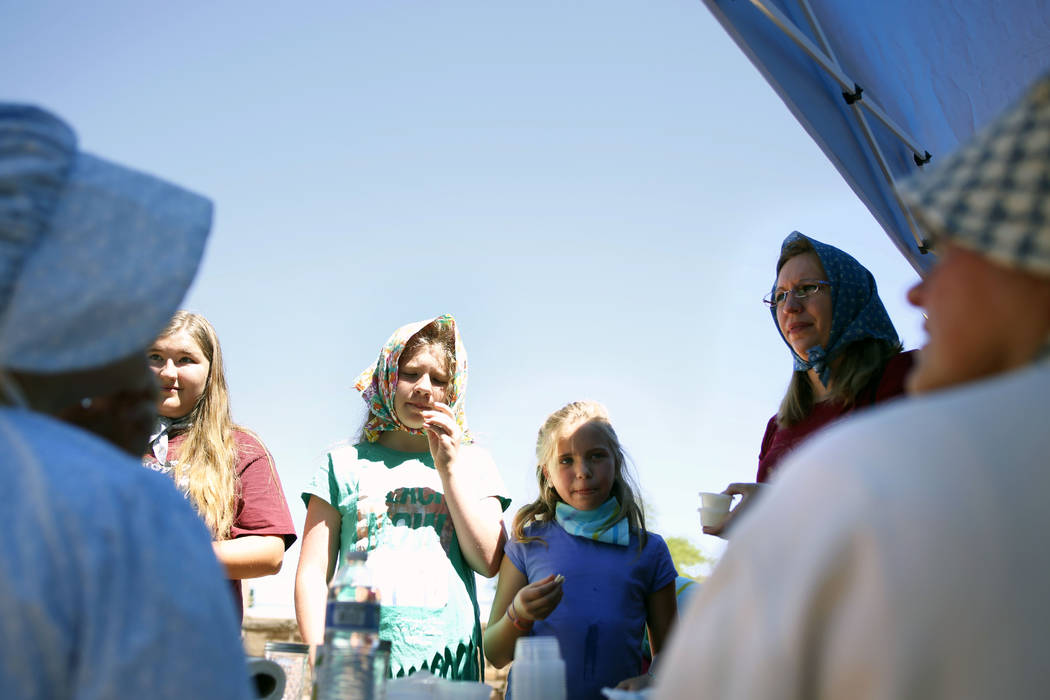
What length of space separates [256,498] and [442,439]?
798 millimetres

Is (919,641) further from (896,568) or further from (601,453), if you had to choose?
(601,453)

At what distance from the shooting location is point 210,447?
3.11 m

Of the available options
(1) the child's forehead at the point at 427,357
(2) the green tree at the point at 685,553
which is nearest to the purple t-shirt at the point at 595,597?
(1) the child's forehead at the point at 427,357

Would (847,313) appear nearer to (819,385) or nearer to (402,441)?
(819,385)

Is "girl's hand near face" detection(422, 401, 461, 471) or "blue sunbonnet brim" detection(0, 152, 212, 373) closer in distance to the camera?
"blue sunbonnet brim" detection(0, 152, 212, 373)

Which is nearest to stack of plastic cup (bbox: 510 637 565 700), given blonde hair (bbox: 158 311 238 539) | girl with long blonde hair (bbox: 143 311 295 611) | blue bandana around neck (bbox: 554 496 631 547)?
blue bandana around neck (bbox: 554 496 631 547)

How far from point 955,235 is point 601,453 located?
2429mm

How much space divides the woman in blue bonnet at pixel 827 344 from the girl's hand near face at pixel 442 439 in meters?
1.23

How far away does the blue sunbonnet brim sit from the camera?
1004 millimetres

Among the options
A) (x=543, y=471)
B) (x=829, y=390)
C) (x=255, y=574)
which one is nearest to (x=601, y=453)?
(x=543, y=471)

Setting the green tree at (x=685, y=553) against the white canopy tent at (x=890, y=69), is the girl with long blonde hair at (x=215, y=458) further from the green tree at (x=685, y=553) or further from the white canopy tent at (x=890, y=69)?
the green tree at (x=685, y=553)

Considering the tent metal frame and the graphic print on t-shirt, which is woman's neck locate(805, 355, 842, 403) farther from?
the graphic print on t-shirt

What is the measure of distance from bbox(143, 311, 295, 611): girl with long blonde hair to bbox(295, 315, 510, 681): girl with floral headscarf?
0.17 m

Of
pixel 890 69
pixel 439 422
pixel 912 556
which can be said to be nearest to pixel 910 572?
pixel 912 556
